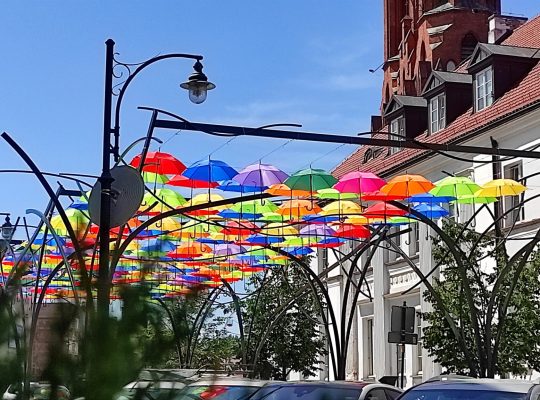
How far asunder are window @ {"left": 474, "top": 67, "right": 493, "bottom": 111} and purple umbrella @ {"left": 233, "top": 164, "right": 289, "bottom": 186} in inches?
649

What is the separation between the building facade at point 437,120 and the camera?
35594 mm

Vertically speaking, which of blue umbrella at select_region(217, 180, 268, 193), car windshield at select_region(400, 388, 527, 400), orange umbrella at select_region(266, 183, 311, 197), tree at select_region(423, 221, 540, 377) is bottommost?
car windshield at select_region(400, 388, 527, 400)

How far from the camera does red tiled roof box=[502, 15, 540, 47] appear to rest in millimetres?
42159

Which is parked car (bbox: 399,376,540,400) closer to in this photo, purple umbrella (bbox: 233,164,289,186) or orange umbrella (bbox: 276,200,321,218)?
purple umbrella (bbox: 233,164,289,186)

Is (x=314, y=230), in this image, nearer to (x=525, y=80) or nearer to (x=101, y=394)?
(x=525, y=80)

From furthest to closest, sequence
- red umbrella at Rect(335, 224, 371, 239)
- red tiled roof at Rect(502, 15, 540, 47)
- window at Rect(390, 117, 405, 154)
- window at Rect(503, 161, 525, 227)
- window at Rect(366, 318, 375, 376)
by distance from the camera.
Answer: window at Rect(366, 318, 375, 376), window at Rect(390, 117, 405, 154), red tiled roof at Rect(502, 15, 540, 47), window at Rect(503, 161, 525, 227), red umbrella at Rect(335, 224, 371, 239)

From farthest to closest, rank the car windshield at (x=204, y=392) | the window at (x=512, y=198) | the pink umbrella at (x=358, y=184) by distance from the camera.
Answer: the window at (x=512, y=198), the pink umbrella at (x=358, y=184), the car windshield at (x=204, y=392)

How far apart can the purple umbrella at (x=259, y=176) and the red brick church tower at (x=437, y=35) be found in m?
26.6

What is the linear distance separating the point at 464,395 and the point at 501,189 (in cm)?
1287

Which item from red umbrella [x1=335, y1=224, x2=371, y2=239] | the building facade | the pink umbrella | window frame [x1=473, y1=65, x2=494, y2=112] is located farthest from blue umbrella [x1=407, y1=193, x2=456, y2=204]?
window frame [x1=473, y1=65, x2=494, y2=112]

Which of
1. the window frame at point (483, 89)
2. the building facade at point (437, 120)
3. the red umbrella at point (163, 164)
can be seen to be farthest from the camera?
the window frame at point (483, 89)

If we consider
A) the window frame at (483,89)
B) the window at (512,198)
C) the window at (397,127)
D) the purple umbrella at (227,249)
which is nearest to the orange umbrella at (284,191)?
the purple umbrella at (227,249)

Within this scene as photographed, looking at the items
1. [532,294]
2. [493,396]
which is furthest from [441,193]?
[493,396]

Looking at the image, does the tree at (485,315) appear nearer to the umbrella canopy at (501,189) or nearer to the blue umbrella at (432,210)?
the blue umbrella at (432,210)
